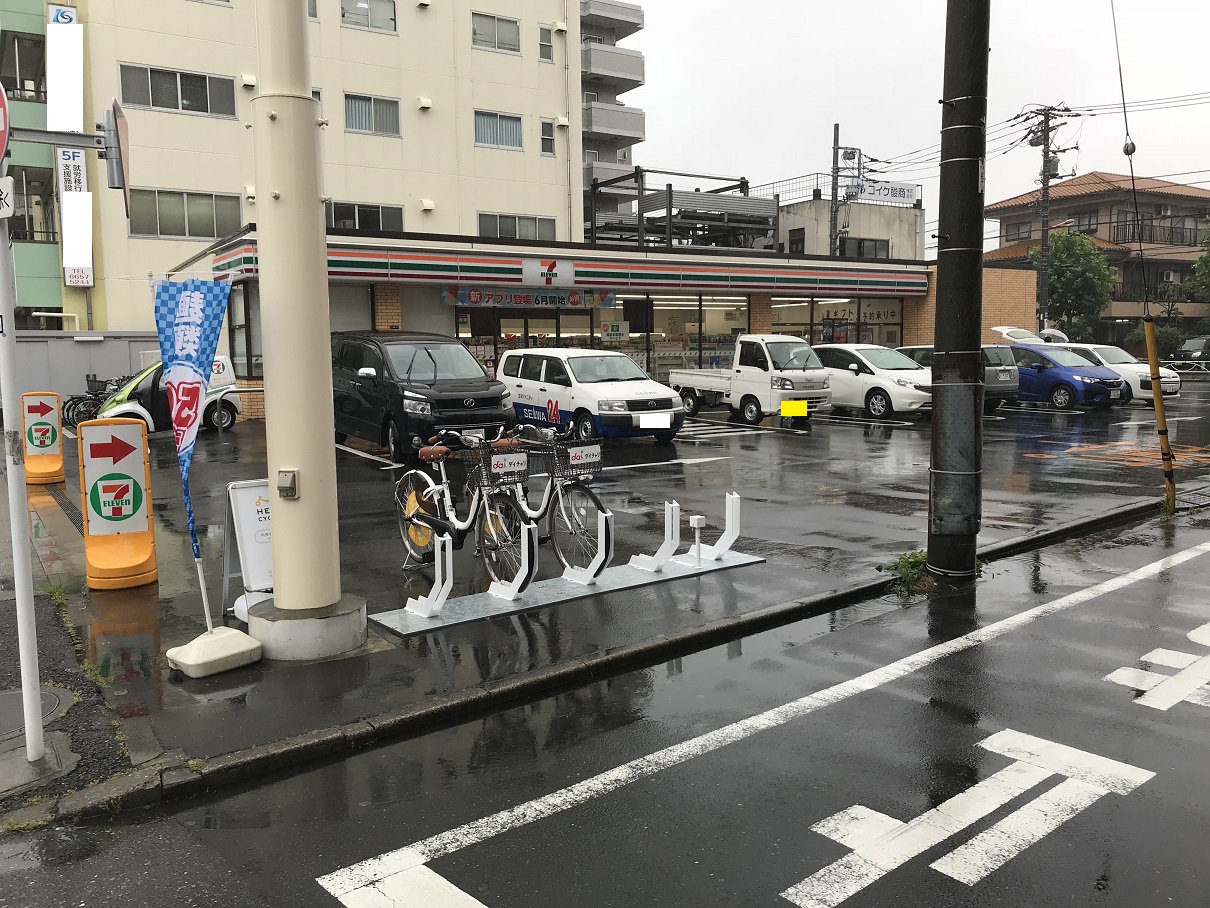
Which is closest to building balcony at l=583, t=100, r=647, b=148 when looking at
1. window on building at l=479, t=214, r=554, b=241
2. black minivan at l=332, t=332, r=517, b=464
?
window on building at l=479, t=214, r=554, b=241

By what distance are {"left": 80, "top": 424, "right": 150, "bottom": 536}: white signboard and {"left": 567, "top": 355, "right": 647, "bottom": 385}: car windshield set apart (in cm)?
Result: 957

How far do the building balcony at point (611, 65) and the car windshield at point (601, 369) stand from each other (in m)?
36.5

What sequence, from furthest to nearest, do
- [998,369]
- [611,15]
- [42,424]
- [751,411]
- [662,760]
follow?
[611,15] → [998,369] → [751,411] → [42,424] → [662,760]

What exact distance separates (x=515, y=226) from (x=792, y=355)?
13.3 meters

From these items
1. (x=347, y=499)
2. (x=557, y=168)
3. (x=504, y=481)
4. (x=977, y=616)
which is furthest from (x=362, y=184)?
(x=977, y=616)

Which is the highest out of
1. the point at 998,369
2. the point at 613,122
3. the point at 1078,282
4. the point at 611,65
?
the point at 611,65

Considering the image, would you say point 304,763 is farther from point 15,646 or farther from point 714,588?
point 714,588

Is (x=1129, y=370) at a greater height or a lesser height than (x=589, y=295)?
lesser

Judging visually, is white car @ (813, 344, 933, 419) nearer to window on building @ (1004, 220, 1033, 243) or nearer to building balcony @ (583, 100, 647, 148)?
building balcony @ (583, 100, 647, 148)

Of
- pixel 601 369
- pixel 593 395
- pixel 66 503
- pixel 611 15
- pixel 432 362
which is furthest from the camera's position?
pixel 611 15

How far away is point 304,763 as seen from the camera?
14.7 feet

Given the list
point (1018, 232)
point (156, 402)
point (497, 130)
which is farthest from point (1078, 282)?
point (156, 402)

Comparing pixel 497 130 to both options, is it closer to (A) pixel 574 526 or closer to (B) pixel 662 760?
(A) pixel 574 526

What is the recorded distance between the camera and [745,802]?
4.02 meters
